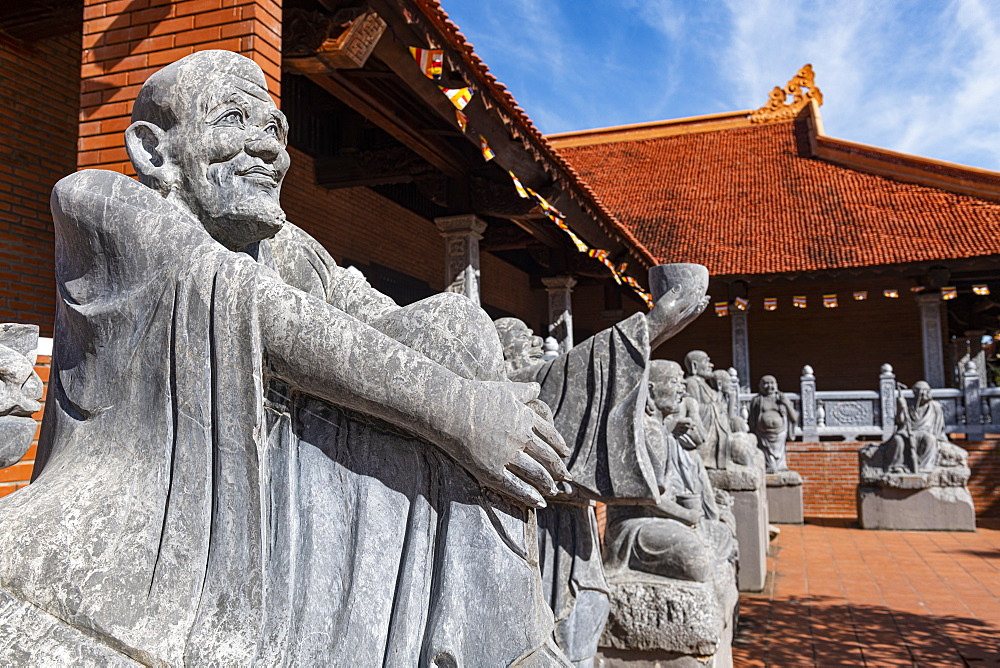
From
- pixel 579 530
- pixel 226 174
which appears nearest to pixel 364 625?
pixel 226 174

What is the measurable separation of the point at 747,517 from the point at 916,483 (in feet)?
16.1

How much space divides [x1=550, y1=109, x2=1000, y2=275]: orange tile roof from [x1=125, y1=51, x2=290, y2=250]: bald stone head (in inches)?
586

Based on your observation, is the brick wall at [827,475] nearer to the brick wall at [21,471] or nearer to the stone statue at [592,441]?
the stone statue at [592,441]

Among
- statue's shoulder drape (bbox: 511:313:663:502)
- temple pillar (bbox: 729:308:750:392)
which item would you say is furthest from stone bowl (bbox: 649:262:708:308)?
temple pillar (bbox: 729:308:750:392)

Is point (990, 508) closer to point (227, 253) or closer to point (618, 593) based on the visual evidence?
point (618, 593)

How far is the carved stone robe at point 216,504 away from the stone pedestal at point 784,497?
11.3 meters

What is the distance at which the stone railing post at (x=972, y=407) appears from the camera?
1309 centimetres

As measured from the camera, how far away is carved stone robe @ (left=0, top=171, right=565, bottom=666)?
106cm

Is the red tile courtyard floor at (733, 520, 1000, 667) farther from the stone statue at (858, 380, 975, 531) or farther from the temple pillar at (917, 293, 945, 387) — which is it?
the temple pillar at (917, 293, 945, 387)

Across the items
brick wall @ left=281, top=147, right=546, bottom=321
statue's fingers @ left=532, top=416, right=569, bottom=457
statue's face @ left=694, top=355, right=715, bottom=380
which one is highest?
brick wall @ left=281, top=147, right=546, bottom=321

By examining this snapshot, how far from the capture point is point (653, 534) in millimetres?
3926

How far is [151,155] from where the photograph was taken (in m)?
1.28

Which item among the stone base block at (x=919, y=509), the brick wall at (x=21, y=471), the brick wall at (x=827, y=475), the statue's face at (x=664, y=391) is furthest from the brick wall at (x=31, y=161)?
the brick wall at (x=827, y=475)

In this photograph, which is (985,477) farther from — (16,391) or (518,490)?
(16,391)
